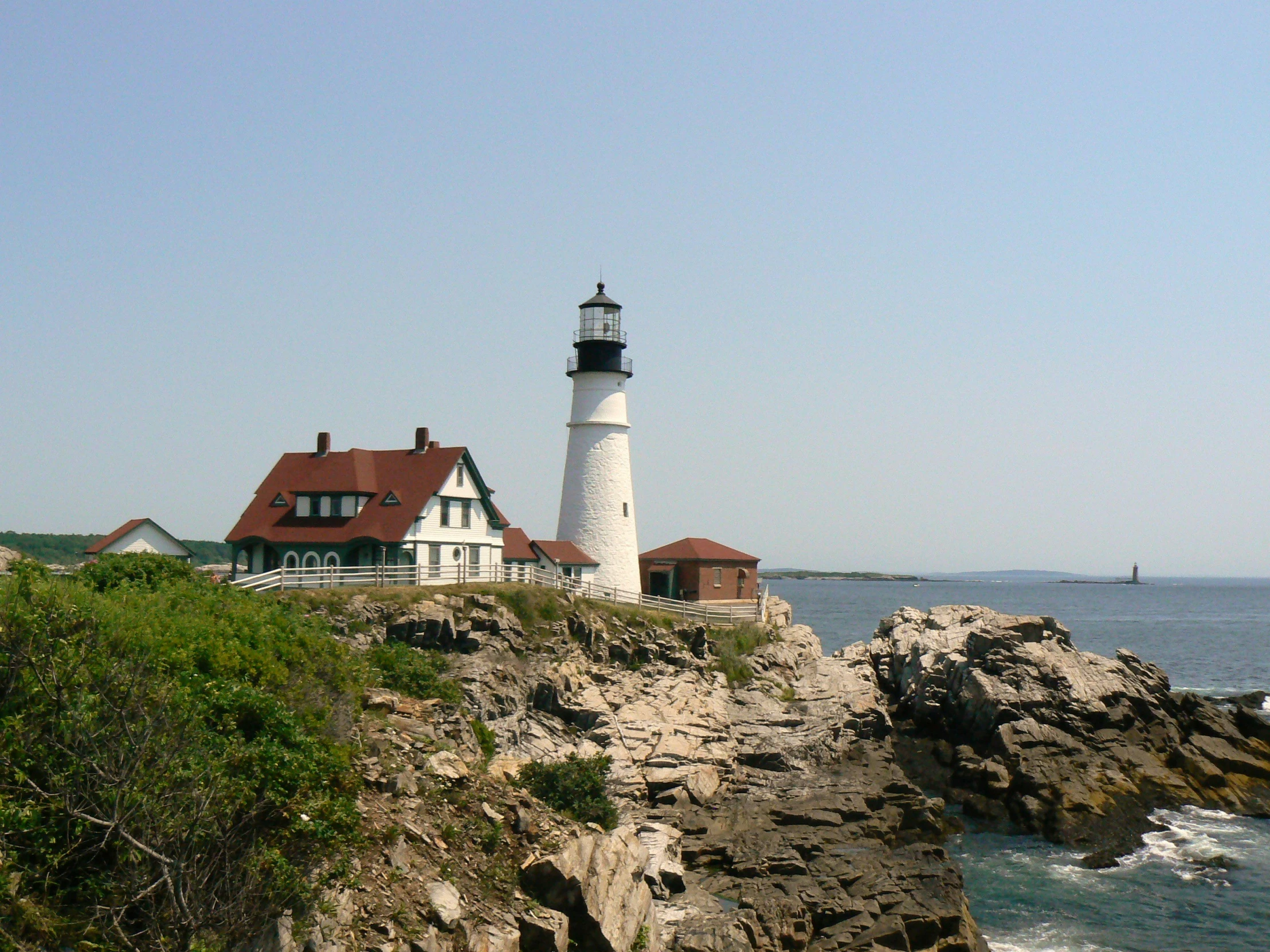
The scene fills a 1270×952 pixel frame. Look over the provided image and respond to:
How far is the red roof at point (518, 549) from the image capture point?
1705 inches

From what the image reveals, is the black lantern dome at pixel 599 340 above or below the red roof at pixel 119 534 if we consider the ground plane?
above

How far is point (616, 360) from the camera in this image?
4428 centimetres

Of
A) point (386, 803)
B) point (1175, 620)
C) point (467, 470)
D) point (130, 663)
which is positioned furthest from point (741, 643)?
point (1175, 620)

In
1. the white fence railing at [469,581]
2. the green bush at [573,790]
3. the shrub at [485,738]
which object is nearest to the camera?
the green bush at [573,790]

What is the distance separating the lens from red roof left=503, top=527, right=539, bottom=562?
43.3 metres

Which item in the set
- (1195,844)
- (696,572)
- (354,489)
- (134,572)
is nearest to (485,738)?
(134,572)

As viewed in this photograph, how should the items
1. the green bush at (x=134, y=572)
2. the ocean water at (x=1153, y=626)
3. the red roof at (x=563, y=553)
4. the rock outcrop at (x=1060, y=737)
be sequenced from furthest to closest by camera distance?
1. the ocean water at (x=1153, y=626)
2. the red roof at (x=563, y=553)
3. the rock outcrop at (x=1060, y=737)
4. the green bush at (x=134, y=572)

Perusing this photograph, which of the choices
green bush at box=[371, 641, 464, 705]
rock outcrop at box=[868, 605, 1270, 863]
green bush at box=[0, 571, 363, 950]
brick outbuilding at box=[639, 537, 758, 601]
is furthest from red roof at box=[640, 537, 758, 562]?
green bush at box=[0, 571, 363, 950]

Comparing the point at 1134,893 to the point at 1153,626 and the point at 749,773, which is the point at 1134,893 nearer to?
the point at 749,773

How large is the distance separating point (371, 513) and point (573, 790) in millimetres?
18639

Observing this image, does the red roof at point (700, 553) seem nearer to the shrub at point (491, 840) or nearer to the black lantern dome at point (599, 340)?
the black lantern dome at point (599, 340)

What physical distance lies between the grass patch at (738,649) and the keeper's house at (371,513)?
9488mm

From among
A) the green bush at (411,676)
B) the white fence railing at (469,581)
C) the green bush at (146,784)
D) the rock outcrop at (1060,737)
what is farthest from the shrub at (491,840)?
the rock outcrop at (1060,737)

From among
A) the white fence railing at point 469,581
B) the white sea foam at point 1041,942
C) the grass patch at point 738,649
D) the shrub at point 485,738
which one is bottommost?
the white sea foam at point 1041,942
